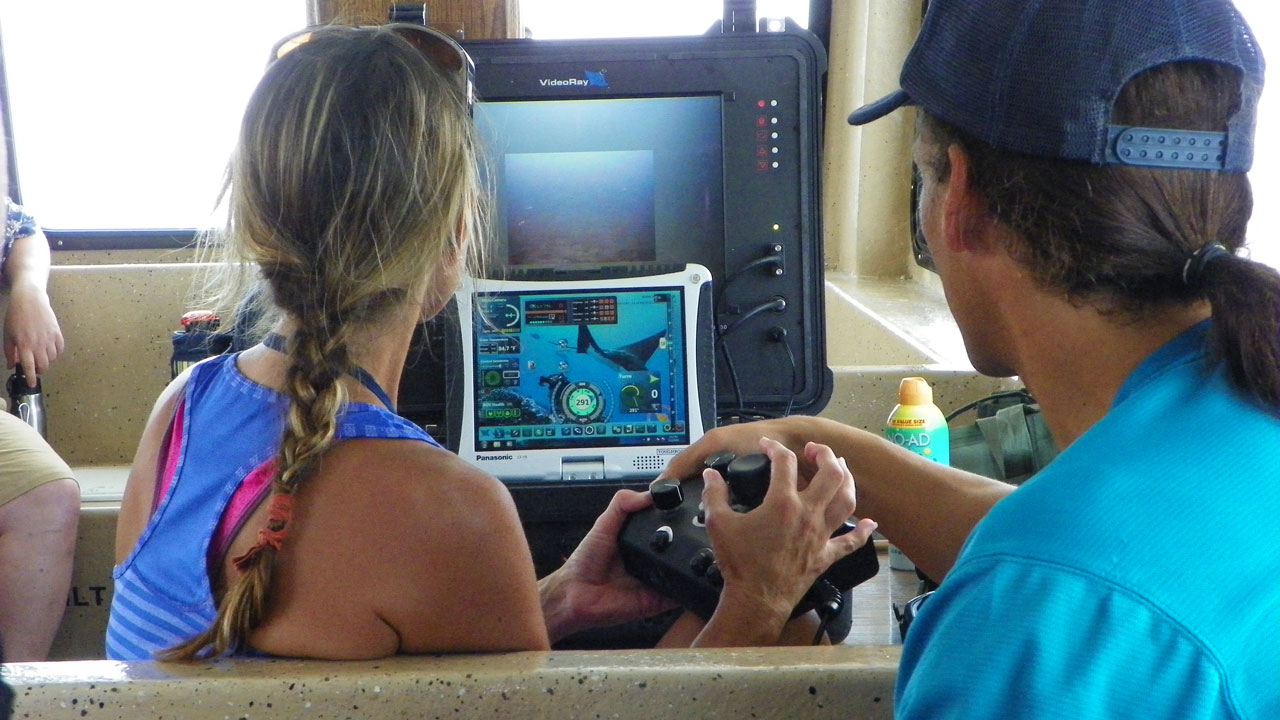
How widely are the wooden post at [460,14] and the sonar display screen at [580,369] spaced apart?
0.41 metres

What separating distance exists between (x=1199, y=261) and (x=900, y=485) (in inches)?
19.5

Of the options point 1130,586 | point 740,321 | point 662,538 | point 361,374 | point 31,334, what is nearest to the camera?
point 1130,586

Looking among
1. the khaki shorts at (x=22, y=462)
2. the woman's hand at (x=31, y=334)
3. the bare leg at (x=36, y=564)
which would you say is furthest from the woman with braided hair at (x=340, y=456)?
the woman's hand at (x=31, y=334)

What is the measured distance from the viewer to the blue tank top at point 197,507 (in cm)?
80

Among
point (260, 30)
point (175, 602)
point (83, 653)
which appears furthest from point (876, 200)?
point (175, 602)

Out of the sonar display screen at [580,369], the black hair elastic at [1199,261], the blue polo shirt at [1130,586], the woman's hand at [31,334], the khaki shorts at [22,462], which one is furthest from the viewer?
the woman's hand at [31,334]

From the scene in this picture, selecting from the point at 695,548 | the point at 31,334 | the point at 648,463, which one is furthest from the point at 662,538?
the point at 31,334

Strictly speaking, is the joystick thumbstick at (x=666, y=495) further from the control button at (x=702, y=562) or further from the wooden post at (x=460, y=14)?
the wooden post at (x=460, y=14)

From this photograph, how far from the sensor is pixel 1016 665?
0.48 meters

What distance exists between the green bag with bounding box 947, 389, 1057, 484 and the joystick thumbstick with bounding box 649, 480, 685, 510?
1.53ft

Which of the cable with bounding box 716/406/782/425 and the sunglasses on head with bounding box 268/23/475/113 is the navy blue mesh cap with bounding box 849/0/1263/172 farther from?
the cable with bounding box 716/406/782/425

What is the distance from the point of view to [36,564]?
4.56 ft

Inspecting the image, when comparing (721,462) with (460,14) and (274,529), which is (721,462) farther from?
(460,14)

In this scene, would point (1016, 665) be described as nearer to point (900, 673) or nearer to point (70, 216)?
point (900, 673)
